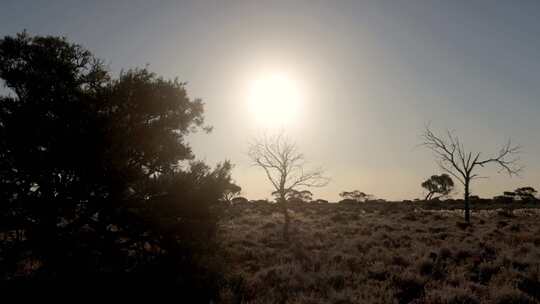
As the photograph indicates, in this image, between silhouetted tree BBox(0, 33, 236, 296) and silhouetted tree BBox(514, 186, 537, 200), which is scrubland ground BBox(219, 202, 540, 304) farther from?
silhouetted tree BBox(514, 186, 537, 200)

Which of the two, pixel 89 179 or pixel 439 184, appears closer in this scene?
pixel 89 179

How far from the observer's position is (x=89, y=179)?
11.0 m

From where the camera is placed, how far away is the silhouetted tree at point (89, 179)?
1009 cm

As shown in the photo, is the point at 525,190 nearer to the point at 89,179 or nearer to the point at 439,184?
the point at 439,184

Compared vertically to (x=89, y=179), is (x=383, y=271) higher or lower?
lower

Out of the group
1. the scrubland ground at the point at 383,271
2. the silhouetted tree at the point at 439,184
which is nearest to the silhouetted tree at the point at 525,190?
the silhouetted tree at the point at 439,184

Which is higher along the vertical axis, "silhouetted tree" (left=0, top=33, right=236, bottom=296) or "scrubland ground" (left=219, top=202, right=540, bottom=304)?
"silhouetted tree" (left=0, top=33, right=236, bottom=296)

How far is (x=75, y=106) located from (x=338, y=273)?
10.0 meters

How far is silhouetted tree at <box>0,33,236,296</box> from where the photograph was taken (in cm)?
1009

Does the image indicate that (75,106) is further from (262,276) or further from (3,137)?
(262,276)

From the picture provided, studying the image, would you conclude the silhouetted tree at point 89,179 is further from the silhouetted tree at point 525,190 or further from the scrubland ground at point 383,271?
the silhouetted tree at point 525,190

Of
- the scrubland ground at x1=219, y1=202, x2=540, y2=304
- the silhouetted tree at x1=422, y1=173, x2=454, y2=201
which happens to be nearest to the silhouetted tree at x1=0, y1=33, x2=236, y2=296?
the scrubland ground at x1=219, y1=202, x2=540, y2=304

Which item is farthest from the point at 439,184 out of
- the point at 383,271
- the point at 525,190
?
the point at 383,271

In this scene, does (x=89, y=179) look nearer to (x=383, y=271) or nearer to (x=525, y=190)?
(x=383, y=271)
